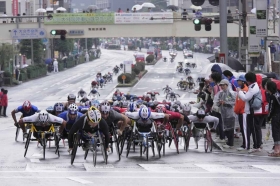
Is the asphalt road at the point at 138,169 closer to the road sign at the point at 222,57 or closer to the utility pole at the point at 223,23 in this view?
the road sign at the point at 222,57

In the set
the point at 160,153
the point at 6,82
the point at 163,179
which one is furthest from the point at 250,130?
the point at 6,82

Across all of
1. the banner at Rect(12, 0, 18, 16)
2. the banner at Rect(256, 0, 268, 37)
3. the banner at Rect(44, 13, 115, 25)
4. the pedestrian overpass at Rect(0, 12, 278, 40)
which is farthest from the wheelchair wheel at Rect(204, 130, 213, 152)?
the banner at Rect(12, 0, 18, 16)

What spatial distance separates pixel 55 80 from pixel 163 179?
228 ft

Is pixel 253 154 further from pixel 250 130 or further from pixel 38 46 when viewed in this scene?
pixel 38 46

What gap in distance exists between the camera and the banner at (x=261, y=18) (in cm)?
3697

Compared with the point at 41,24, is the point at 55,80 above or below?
below

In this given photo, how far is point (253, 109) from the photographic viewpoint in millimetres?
21156

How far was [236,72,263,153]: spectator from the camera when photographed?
2092 cm

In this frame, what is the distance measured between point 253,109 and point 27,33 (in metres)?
53.8

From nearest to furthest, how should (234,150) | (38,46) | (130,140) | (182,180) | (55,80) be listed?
(182,180) < (130,140) < (234,150) < (55,80) < (38,46)

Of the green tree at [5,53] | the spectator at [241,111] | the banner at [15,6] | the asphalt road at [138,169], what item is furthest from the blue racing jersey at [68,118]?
the banner at [15,6]

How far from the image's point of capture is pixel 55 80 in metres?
85.1

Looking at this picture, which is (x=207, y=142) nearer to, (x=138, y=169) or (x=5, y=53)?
(x=138, y=169)

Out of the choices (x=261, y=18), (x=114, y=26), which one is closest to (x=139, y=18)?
(x=114, y=26)
